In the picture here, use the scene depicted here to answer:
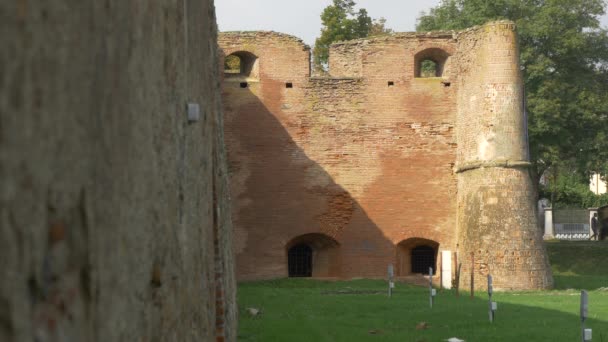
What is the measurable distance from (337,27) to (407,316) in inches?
950

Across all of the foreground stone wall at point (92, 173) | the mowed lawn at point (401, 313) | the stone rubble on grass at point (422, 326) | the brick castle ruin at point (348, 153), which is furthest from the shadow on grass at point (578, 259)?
the foreground stone wall at point (92, 173)

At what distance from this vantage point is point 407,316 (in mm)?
14094

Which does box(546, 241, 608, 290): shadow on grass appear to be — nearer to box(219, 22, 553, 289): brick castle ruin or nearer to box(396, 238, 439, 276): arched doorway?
box(396, 238, 439, 276): arched doorway

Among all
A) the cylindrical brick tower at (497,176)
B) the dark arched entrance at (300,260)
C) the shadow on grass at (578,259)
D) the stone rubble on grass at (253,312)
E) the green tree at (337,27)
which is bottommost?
the shadow on grass at (578,259)

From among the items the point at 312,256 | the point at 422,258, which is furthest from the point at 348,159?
the point at 422,258

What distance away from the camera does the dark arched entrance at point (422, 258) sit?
23.0 m

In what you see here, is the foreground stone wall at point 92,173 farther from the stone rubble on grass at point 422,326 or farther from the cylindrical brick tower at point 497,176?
the cylindrical brick tower at point 497,176

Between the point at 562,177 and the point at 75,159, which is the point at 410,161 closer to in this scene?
the point at 75,159

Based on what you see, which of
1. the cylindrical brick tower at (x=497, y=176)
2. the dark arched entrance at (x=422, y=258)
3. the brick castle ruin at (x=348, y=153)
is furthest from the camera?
the dark arched entrance at (x=422, y=258)

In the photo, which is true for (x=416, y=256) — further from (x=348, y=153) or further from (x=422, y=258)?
(x=348, y=153)

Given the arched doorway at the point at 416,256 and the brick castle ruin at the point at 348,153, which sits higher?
the brick castle ruin at the point at 348,153

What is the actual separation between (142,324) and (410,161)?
63.0 feet

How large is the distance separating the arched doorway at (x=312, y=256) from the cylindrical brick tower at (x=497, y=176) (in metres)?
3.05

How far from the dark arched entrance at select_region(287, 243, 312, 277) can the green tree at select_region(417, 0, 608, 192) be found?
31.8 ft
